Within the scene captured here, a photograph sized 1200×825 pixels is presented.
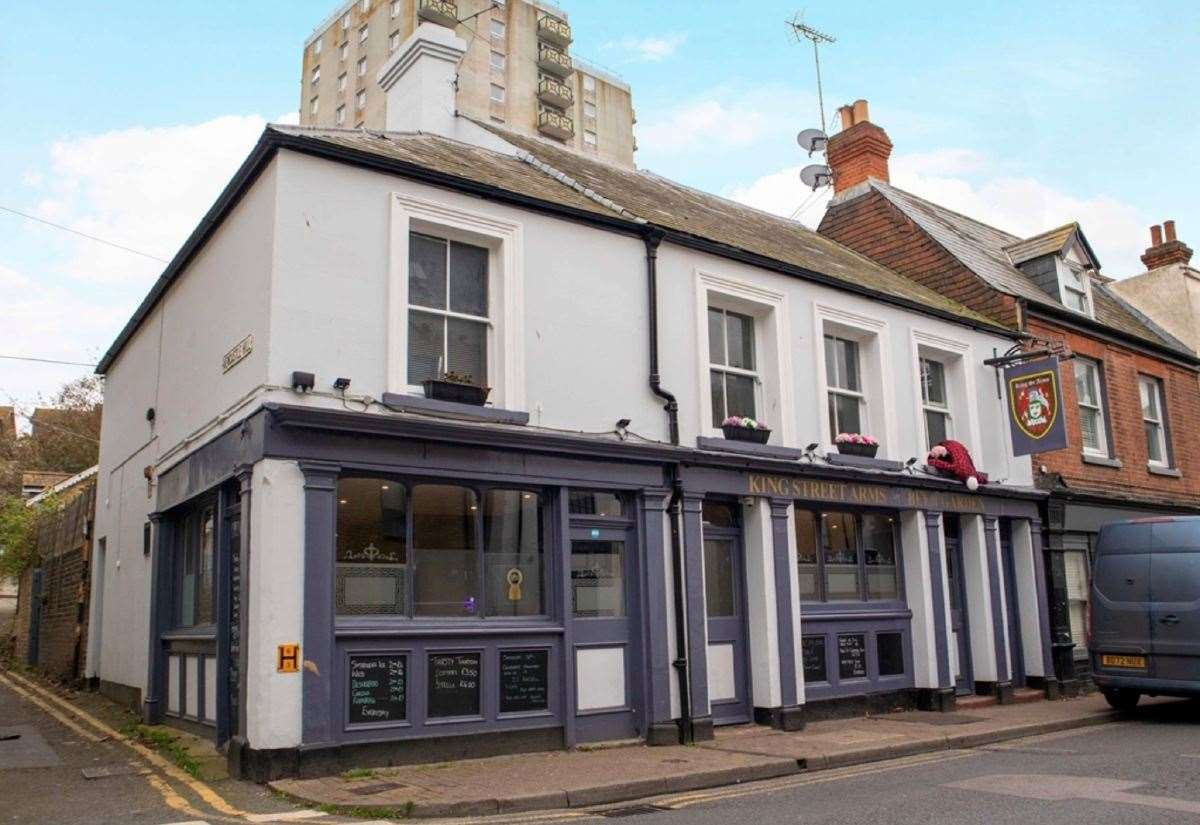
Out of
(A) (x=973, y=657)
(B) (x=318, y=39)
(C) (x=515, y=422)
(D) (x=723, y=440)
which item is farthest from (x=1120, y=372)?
(B) (x=318, y=39)

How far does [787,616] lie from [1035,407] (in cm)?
603

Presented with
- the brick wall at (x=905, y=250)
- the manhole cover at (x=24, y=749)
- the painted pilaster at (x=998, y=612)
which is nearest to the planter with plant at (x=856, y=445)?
the painted pilaster at (x=998, y=612)

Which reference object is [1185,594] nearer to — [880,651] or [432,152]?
[880,651]

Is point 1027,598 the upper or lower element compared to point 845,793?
upper

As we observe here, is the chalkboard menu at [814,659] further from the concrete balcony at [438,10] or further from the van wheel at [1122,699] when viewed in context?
the concrete balcony at [438,10]

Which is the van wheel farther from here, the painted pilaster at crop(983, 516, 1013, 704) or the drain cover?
the drain cover

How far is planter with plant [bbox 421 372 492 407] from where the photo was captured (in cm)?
962

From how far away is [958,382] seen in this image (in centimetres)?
1570

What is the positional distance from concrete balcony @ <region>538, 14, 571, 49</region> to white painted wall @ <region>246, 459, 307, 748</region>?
60.6 m

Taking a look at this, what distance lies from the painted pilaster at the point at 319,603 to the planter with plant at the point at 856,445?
7.28m

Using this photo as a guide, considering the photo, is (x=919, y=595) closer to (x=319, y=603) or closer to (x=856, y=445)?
(x=856, y=445)

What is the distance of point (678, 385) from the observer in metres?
11.7

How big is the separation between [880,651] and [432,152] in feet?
28.6

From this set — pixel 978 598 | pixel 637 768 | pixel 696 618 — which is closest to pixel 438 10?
pixel 978 598
